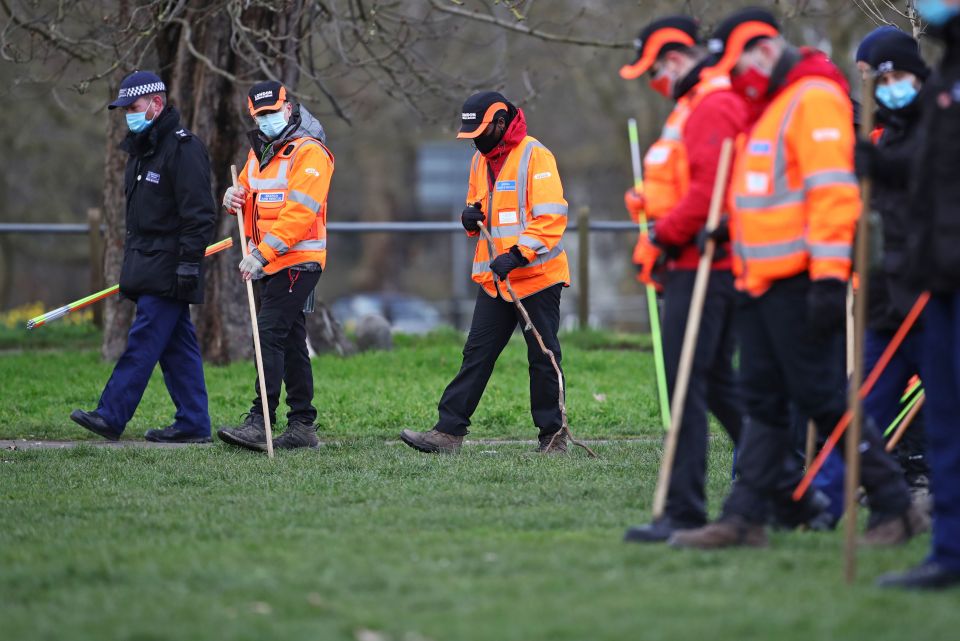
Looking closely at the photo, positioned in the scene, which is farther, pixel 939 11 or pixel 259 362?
pixel 259 362

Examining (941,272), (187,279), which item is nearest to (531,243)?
(187,279)

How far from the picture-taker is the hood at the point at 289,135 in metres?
9.00

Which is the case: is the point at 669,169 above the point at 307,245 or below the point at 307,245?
above

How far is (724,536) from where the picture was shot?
19.1ft

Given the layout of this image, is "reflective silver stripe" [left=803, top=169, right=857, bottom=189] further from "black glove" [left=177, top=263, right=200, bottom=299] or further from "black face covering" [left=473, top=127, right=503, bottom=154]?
"black glove" [left=177, top=263, right=200, bottom=299]

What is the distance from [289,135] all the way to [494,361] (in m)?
1.81

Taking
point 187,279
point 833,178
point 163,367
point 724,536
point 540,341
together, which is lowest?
point 724,536

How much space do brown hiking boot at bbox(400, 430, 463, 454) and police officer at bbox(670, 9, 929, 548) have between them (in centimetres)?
316

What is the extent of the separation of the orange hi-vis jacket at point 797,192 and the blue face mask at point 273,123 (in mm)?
3862

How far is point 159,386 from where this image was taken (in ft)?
39.7

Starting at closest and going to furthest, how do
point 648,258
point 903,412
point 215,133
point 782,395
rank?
point 782,395
point 648,258
point 903,412
point 215,133

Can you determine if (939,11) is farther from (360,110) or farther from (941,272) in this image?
(360,110)

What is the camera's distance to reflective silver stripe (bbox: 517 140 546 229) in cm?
887

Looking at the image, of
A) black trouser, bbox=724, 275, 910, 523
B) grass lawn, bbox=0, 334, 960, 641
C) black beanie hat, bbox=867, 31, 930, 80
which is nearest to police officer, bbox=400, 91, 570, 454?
grass lawn, bbox=0, 334, 960, 641
